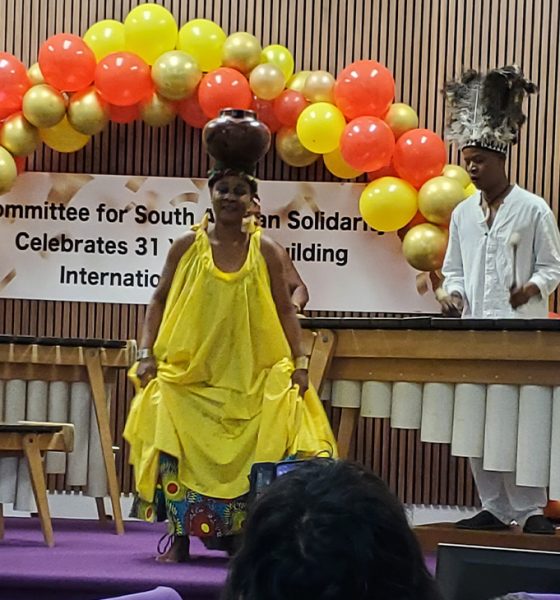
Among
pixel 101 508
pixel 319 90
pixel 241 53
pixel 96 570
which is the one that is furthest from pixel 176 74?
pixel 96 570

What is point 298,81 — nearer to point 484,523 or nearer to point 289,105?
point 289,105

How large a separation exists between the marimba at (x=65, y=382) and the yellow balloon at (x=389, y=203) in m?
1.53

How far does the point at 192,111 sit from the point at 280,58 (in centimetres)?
55

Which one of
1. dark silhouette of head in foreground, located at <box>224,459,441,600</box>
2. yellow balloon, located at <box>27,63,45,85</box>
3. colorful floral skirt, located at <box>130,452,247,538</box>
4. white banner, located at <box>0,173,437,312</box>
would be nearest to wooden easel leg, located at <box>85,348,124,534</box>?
colorful floral skirt, located at <box>130,452,247,538</box>

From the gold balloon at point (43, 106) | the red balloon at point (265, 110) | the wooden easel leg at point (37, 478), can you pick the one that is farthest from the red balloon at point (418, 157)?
the wooden easel leg at point (37, 478)

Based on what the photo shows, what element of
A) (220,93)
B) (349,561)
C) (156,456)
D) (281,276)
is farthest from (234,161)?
(349,561)

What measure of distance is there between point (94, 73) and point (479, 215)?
2291 millimetres

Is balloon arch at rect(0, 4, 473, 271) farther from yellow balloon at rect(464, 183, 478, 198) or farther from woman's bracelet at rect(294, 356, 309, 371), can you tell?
woman's bracelet at rect(294, 356, 309, 371)

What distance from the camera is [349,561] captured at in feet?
4.54

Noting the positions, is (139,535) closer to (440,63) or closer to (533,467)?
(533,467)

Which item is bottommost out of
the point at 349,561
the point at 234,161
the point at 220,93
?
the point at 349,561

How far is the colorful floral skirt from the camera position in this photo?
476cm

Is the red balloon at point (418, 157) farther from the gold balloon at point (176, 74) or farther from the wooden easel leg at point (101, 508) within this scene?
the wooden easel leg at point (101, 508)

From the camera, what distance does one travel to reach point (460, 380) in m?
5.10
